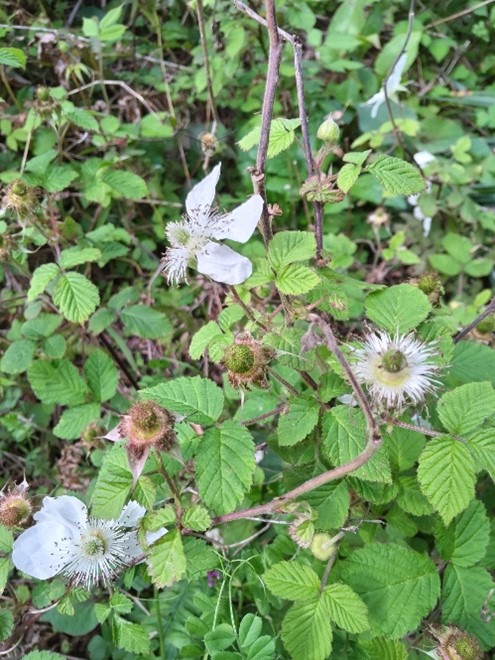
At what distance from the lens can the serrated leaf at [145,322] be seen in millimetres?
1677

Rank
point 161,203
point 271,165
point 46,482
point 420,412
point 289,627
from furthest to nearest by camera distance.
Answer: point 271,165 < point 161,203 < point 46,482 < point 420,412 < point 289,627

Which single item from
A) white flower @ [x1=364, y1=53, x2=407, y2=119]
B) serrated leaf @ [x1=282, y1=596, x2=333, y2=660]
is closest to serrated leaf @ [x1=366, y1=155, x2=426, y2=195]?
serrated leaf @ [x1=282, y1=596, x2=333, y2=660]

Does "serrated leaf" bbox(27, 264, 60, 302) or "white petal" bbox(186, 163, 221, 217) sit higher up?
"white petal" bbox(186, 163, 221, 217)

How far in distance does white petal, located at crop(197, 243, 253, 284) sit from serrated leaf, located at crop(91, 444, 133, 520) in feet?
1.06

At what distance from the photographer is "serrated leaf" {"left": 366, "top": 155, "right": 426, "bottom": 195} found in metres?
1.08

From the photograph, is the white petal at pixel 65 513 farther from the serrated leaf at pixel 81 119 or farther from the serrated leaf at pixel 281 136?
the serrated leaf at pixel 81 119

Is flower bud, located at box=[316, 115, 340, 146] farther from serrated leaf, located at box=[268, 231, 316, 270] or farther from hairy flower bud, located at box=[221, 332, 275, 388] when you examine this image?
hairy flower bud, located at box=[221, 332, 275, 388]

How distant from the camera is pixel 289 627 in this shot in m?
1.01

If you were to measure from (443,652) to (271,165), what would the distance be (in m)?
1.70

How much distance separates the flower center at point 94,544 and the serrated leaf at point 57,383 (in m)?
0.35

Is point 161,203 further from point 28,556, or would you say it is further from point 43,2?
point 28,556

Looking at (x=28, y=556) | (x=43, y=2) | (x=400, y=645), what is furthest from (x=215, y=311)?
(x=43, y=2)

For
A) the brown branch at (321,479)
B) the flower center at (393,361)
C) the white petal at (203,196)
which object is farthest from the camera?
the white petal at (203,196)

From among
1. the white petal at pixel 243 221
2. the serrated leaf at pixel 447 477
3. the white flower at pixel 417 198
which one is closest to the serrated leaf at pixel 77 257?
the white petal at pixel 243 221
